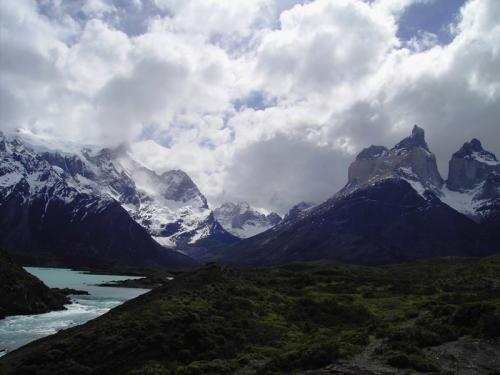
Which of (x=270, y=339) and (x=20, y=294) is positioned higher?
(x=20, y=294)

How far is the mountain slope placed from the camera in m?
102

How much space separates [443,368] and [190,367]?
19.3 meters

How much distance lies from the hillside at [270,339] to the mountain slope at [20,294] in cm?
4024

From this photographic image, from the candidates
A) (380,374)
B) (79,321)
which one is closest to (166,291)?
(79,321)

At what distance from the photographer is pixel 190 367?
4041 cm

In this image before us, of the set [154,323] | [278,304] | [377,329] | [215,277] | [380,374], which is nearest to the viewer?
[380,374]

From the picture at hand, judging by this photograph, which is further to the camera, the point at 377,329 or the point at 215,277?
the point at 215,277

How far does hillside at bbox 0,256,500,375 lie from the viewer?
37406 mm

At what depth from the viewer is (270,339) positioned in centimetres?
5300

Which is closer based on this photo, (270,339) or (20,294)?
(270,339)

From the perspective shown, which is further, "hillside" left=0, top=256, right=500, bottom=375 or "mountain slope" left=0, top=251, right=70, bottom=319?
"mountain slope" left=0, top=251, right=70, bottom=319

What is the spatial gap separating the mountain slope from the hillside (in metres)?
40.2

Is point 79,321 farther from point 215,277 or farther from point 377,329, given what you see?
point 377,329

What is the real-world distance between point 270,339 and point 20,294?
74.8 m
